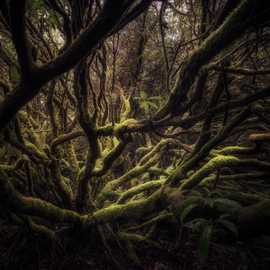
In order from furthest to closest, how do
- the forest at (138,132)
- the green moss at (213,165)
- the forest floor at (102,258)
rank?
1. the forest floor at (102,258)
2. the green moss at (213,165)
3. the forest at (138,132)

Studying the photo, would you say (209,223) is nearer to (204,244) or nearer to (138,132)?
(204,244)

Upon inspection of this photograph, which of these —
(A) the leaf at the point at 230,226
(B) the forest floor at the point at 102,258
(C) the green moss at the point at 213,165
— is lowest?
(B) the forest floor at the point at 102,258

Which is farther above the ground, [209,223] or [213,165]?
[213,165]

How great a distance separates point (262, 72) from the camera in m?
1.72

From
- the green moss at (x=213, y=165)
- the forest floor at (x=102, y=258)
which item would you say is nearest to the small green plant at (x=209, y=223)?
the green moss at (x=213, y=165)

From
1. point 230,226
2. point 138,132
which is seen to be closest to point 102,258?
point 138,132

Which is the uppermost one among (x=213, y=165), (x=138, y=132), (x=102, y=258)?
(x=138, y=132)

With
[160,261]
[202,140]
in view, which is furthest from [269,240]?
[160,261]

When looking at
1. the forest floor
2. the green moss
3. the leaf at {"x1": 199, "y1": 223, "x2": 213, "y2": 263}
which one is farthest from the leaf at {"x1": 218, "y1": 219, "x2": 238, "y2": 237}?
the forest floor

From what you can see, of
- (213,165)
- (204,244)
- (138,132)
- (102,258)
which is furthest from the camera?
(102,258)

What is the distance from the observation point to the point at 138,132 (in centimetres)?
240

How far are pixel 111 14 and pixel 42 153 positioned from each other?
2.38 m

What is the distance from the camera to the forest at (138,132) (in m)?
1.56

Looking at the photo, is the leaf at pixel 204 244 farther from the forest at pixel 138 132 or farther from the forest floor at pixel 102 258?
the forest floor at pixel 102 258
